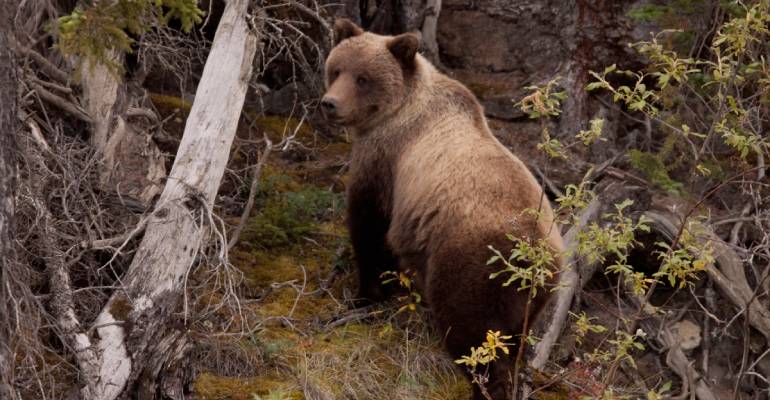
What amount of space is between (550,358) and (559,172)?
229 centimetres

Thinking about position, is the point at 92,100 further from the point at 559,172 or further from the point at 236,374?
the point at 559,172

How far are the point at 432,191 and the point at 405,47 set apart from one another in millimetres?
1242

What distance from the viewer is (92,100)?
6.71 m

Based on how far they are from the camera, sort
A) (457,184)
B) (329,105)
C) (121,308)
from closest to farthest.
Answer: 1. (121,308)
2. (457,184)
3. (329,105)

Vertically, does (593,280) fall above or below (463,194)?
below

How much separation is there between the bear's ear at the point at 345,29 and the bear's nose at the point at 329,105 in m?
0.68

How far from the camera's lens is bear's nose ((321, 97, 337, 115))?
6473mm

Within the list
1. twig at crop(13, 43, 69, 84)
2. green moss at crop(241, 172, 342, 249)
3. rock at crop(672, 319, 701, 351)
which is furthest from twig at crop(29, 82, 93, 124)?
rock at crop(672, 319, 701, 351)

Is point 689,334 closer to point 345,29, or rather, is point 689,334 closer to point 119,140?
point 345,29

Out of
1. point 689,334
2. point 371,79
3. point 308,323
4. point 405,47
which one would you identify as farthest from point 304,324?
point 689,334

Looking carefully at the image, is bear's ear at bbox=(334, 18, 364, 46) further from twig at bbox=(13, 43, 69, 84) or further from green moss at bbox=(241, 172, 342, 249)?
twig at bbox=(13, 43, 69, 84)

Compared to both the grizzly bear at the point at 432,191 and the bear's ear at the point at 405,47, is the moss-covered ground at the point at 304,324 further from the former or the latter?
the bear's ear at the point at 405,47

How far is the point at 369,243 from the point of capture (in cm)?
662

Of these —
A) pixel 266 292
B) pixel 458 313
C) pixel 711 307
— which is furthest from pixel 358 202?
pixel 711 307
